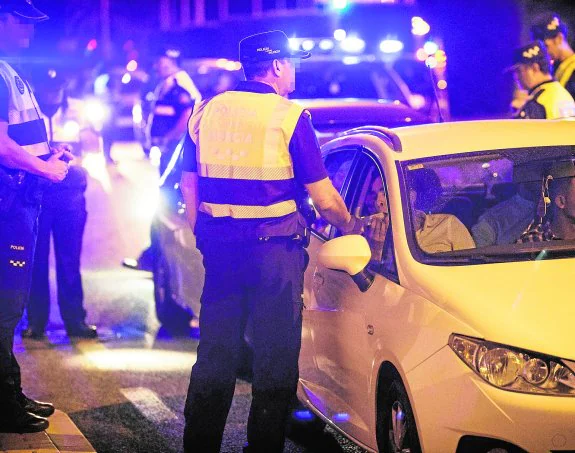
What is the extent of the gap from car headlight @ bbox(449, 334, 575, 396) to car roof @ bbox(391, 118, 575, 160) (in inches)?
56.0

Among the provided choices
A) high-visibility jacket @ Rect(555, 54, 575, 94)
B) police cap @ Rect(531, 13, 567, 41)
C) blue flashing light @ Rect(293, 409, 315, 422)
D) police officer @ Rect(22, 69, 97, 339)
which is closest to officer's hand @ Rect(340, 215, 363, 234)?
blue flashing light @ Rect(293, 409, 315, 422)

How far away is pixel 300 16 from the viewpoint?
16266 mm

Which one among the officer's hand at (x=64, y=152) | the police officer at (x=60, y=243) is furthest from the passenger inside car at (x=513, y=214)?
the police officer at (x=60, y=243)

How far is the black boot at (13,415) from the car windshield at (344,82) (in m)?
6.14

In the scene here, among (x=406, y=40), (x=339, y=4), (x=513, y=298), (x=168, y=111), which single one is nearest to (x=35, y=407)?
(x=513, y=298)

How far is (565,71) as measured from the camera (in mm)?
9312

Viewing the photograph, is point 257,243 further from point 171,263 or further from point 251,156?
point 171,263

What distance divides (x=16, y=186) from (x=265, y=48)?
5.29 feet

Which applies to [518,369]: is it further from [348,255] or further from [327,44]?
[327,44]

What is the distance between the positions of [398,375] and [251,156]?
108 centimetres

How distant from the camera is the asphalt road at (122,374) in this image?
255 inches

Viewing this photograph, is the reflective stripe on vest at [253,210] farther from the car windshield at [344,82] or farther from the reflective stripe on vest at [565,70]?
the car windshield at [344,82]

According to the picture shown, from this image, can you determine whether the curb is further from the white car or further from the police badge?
the police badge

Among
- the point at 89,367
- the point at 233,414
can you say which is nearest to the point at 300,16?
the point at 89,367
